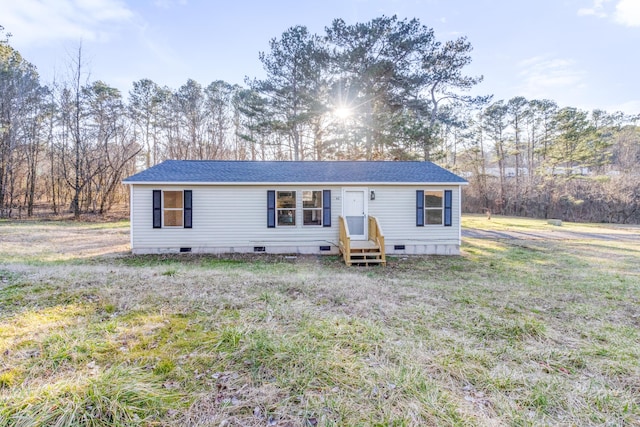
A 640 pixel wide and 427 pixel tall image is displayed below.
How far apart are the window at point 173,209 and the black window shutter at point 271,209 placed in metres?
2.80

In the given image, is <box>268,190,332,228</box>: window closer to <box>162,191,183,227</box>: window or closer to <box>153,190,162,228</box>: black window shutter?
<box>162,191,183,227</box>: window

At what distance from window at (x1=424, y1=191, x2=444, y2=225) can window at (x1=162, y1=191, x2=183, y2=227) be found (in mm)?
8169

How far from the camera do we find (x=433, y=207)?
1013 centimetres

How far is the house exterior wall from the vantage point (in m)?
9.45

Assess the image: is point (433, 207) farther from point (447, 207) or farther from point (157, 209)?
point (157, 209)

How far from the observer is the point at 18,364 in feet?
8.11

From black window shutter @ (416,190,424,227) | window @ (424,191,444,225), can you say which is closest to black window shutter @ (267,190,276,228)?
black window shutter @ (416,190,424,227)

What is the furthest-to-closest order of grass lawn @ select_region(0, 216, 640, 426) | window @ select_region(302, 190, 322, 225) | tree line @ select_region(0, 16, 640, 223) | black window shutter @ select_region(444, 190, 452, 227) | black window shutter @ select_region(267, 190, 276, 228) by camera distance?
tree line @ select_region(0, 16, 640, 223)
black window shutter @ select_region(444, 190, 452, 227)
window @ select_region(302, 190, 322, 225)
black window shutter @ select_region(267, 190, 276, 228)
grass lawn @ select_region(0, 216, 640, 426)

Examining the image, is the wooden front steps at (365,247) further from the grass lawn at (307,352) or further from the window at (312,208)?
the grass lawn at (307,352)

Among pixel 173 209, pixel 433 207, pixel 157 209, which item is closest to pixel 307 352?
pixel 173 209

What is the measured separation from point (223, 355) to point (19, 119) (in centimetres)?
2592

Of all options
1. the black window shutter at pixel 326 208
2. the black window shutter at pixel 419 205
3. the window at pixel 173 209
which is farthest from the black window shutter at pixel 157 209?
the black window shutter at pixel 419 205

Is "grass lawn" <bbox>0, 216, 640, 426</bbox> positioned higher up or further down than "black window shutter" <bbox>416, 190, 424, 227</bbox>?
further down

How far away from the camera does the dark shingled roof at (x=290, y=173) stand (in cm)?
954
